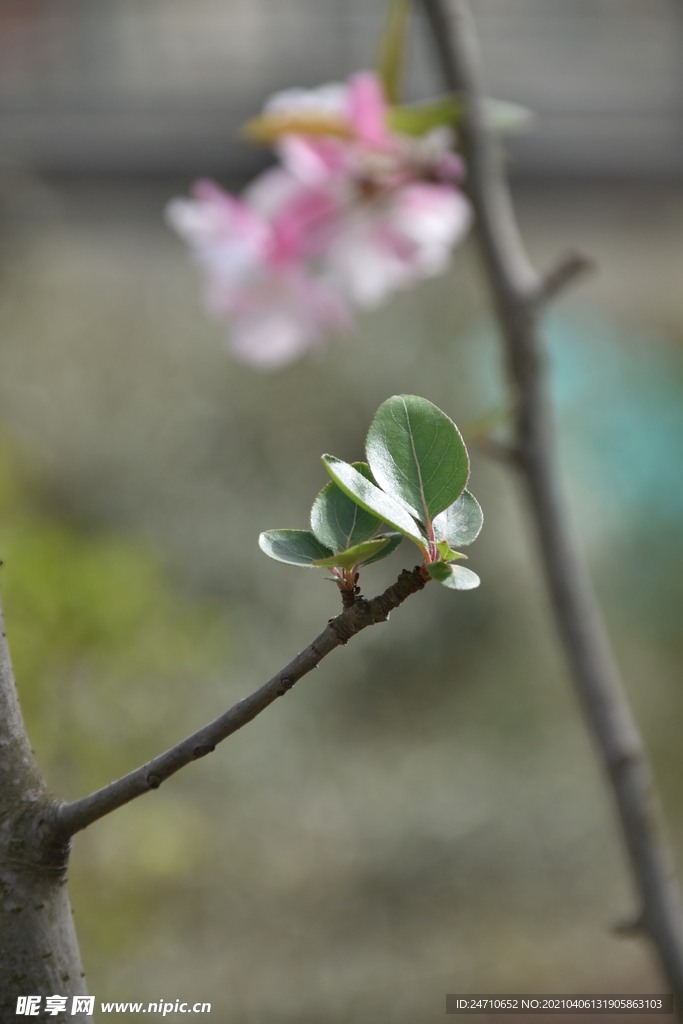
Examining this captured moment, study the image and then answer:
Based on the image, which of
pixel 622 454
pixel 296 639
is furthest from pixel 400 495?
pixel 622 454

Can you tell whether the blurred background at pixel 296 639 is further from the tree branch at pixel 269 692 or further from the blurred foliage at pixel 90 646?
the tree branch at pixel 269 692

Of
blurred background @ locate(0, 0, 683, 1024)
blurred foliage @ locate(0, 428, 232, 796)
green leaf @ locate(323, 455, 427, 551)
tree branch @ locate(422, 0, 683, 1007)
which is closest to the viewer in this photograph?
green leaf @ locate(323, 455, 427, 551)

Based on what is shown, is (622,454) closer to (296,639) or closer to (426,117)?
(296,639)

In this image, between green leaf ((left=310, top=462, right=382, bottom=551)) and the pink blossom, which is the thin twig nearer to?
the pink blossom

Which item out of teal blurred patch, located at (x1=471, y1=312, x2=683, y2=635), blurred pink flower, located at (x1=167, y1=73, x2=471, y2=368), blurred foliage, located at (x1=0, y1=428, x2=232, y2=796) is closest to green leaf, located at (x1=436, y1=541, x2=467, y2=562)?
blurred pink flower, located at (x1=167, y1=73, x2=471, y2=368)

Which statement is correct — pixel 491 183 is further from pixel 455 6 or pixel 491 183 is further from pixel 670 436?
pixel 670 436

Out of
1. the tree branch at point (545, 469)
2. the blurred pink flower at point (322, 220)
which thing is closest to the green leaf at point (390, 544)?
the tree branch at point (545, 469)

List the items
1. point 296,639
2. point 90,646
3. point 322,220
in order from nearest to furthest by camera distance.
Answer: point 322,220, point 90,646, point 296,639
